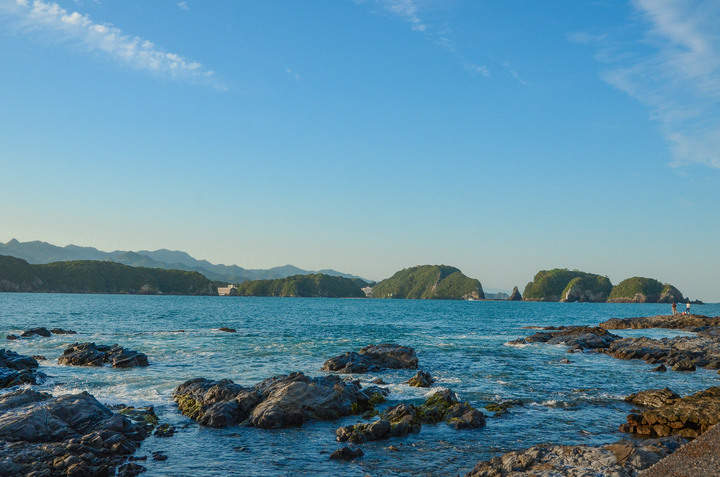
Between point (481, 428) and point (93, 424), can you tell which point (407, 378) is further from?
point (93, 424)

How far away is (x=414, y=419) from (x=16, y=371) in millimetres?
29835

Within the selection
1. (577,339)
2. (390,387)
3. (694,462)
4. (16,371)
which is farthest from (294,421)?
(577,339)

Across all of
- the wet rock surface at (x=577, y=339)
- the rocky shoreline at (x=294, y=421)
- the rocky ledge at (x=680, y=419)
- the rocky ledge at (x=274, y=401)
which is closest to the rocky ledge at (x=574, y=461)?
the rocky shoreline at (x=294, y=421)

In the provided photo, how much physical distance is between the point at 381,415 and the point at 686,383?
2751cm

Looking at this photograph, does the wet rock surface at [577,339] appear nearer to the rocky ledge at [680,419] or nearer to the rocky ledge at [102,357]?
the rocky ledge at [680,419]

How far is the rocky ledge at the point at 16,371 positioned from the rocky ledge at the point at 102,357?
366 cm

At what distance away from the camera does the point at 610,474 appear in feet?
49.8

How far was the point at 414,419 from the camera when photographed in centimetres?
2461

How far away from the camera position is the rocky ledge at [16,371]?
3372 cm

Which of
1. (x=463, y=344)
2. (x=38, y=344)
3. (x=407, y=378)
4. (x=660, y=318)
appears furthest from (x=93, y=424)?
(x=660, y=318)

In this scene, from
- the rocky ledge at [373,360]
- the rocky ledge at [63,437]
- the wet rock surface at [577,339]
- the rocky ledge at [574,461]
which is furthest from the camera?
the wet rock surface at [577,339]

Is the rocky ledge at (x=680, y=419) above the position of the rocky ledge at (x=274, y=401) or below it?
above

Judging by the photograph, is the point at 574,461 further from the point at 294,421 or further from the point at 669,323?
the point at 669,323

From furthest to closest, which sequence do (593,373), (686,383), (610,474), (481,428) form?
1. (593,373)
2. (686,383)
3. (481,428)
4. (610,474)
